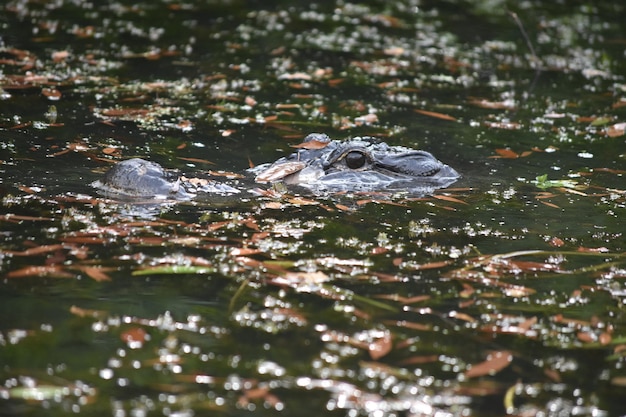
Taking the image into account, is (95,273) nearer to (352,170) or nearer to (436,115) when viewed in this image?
(352,170)

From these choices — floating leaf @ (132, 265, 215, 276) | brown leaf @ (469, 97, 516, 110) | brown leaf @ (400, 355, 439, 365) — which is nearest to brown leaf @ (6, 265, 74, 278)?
floating leaf @ (132, 265, 215, 276)

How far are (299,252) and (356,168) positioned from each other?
191 centimetres

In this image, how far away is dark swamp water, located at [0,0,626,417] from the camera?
378 centimetres

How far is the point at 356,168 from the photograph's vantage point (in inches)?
275

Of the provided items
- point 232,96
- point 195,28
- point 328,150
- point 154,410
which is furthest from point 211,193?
point 195,28

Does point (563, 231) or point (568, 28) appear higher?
point (563, 231)

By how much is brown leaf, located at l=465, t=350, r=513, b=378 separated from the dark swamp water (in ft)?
0.04

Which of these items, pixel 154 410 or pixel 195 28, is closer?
pixel 154 410

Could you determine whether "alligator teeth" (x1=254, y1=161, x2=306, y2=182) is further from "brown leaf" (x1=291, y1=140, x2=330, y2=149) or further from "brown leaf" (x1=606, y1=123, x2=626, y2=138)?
"brown leaf" (x1=606, y1=123, x2=626, y2=138)

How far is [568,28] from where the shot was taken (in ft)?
49.8

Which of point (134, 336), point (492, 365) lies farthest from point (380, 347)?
point (134, 336)

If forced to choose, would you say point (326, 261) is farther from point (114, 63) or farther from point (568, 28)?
point (568, 28)

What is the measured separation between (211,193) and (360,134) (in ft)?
9.37

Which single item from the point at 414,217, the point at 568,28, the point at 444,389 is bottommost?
the point at 568,28
